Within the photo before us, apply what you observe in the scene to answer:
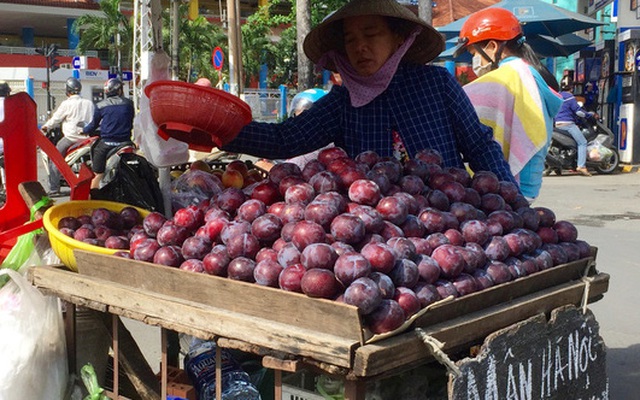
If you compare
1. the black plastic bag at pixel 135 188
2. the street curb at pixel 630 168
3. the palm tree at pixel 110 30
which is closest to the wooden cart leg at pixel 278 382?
the black plastic bag at pixel 135 188

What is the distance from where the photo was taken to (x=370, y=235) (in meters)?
1.89

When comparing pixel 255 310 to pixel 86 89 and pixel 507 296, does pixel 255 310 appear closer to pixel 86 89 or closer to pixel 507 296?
pixel 507 296

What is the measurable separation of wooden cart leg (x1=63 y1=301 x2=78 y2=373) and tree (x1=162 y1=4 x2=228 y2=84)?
26681 mm

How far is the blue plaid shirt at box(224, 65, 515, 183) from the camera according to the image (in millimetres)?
2828

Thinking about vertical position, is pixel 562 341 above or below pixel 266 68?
below

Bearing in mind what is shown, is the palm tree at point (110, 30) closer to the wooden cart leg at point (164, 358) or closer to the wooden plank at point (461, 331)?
the wooden cart leg at point (164, 358)

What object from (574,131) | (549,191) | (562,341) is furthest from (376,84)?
(574,131)

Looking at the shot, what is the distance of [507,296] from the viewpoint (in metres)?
1.98

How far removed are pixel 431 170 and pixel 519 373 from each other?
0.70 meters

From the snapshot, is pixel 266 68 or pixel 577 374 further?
pixel 266 68

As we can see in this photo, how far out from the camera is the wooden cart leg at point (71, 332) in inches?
97.7

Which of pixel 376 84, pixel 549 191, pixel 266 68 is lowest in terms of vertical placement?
pixel 549 191

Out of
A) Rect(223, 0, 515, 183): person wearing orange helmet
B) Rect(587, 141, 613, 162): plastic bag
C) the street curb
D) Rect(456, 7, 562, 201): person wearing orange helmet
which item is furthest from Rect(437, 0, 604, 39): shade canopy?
Rect(223, 0, 515, 183): person wearing orange helmet

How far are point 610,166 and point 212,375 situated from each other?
11.7m
